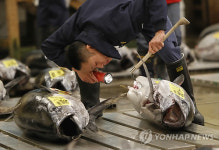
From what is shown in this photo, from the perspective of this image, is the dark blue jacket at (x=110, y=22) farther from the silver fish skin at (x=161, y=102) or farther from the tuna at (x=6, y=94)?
the tuna at (x=6, y=94)

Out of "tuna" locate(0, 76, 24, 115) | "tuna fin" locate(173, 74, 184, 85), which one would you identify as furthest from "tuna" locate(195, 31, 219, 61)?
"tuna fin" locate(173, 74, 184, 85)

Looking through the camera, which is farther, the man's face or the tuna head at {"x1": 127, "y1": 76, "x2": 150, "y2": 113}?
the tuna head at {"x1": 127, "y1": 76, "x2": 150, "y2": 113}

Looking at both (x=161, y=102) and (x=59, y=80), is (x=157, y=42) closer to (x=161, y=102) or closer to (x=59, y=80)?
(x=161, y=102)

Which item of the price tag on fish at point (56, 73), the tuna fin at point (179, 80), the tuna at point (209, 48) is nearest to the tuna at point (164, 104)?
the tuna fin at point (179, 80)

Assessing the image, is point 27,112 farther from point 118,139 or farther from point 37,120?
point 118,139

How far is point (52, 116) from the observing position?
3.21 meters

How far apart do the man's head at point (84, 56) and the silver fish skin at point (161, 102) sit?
1.33ft

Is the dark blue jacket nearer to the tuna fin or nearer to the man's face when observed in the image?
the man's face

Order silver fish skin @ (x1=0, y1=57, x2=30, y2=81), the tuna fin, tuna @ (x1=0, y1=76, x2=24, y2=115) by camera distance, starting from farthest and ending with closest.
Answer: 1. silver fish skin @ (x1=0, y1=57, x2=30, y2=81)
2. tuna @ (x1=0, y1=76, x2=24, y2=115)
3. the tuna fin

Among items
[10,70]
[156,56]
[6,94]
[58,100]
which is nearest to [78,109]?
[58,100]

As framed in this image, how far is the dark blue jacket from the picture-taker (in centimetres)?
336

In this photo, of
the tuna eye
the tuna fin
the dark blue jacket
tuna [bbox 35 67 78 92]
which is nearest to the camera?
the dark blue jacket

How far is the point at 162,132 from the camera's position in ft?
11.4

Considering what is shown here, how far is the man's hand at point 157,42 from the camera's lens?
337 centimetres
